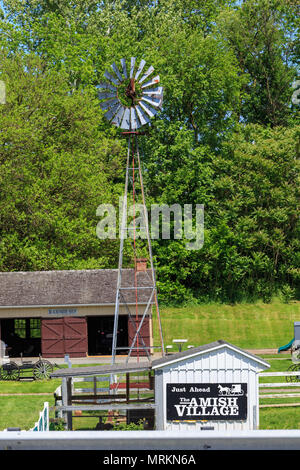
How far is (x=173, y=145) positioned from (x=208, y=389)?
3342 cm

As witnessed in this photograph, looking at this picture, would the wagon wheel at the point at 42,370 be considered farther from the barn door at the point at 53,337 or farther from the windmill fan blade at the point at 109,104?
the windmill fan blade at the point at 109,104

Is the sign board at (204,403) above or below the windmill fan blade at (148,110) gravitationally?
below

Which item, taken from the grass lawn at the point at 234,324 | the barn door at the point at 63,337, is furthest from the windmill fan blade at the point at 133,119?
the grass lawn at the point at 234,324

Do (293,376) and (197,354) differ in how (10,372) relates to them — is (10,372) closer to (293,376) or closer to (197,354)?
(293,376)

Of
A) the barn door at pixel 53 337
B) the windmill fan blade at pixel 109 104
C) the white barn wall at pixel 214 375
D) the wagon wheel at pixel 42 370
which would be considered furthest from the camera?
the barn door at pixel 53 337

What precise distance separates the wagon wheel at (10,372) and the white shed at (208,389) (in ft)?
42.1

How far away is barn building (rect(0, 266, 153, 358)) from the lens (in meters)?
33.7

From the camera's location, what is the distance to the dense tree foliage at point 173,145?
39.6 m

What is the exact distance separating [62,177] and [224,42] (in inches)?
777

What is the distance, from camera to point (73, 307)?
111ft

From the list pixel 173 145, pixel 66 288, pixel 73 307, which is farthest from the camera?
pixel 173 145

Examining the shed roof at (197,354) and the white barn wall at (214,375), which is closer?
the white barn wall at (214,375)

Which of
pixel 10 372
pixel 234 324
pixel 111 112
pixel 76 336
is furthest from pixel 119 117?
pixel 234 324
